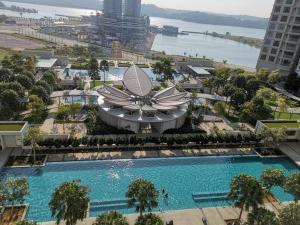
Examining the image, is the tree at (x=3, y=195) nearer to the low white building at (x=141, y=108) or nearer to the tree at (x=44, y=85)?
the low white building at (x=141, y=108)

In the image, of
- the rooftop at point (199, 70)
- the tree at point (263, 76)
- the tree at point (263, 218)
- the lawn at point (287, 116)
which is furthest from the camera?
the rooftop at point (199, 70)

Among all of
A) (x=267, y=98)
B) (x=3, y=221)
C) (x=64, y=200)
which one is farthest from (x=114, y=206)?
(x=267, y=98)

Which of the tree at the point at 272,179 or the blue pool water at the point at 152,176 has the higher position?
the tree at the point at 272,179

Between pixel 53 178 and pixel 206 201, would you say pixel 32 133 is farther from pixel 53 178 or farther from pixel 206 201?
pixel 206 201

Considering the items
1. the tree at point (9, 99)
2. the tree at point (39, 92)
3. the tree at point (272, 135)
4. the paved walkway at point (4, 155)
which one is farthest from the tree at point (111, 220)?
the tree at point (39, 92)

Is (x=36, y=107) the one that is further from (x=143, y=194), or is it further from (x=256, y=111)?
(x=256, y=111)

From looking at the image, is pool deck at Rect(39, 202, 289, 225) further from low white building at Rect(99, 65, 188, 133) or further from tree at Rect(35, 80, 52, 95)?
tree at Rect(35, 80, 52, 95)

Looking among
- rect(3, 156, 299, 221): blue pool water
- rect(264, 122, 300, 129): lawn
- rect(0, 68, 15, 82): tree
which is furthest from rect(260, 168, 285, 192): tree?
rect(0, 68, 15, 82): tree
